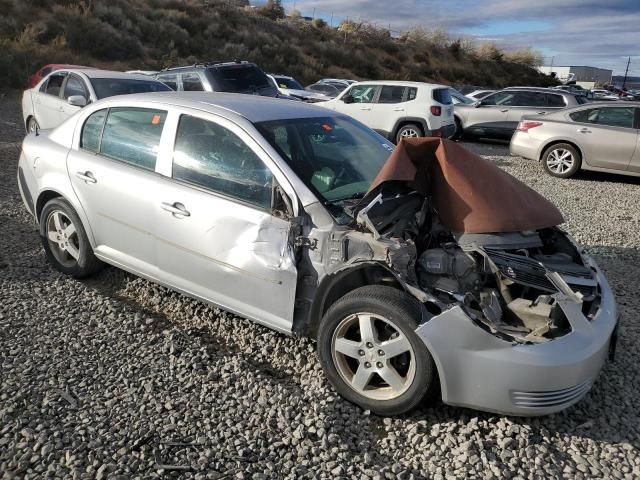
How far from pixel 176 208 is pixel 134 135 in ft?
2.84

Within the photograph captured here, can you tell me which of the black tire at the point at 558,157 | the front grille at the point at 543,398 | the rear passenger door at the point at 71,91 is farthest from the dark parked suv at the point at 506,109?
the front grille at the point at 543,398

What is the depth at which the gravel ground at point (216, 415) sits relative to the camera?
Answer: 2.64 metres

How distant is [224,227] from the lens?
11.2 feet

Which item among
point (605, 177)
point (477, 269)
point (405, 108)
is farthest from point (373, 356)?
point (405, 108)

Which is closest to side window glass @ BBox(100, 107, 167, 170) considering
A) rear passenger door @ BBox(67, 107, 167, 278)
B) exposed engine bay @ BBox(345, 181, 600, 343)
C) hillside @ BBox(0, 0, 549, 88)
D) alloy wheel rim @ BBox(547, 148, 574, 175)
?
rear passenger door @ BBox(67, 107, 167, 278)

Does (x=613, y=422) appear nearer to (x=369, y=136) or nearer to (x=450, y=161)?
(x=450, y=161)

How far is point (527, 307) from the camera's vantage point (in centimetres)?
295

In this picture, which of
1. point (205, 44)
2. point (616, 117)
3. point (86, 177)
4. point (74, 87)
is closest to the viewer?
point (86, 177)

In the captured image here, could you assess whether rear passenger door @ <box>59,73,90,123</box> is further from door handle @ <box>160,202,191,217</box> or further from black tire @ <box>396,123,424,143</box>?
black tire @ <box>396,123,424,143</box>

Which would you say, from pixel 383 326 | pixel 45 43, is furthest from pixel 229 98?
pixel 45 43

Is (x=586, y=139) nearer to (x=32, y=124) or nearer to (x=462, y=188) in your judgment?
(x=462, y=188)

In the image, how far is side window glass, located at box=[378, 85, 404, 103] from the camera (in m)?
12.8

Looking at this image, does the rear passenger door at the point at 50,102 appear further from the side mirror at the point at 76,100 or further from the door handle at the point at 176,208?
the door handle at the point at 176,208

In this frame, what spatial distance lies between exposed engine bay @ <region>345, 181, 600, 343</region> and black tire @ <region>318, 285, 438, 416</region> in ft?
0.43
